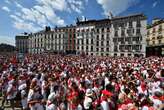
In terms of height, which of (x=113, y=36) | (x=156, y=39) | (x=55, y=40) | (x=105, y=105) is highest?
(x=55, y=40)

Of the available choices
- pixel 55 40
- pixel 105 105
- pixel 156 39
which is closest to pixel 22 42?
pixel 55 40

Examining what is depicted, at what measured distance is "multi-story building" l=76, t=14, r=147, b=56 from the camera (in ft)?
219

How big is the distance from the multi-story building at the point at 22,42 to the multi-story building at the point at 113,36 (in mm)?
48039

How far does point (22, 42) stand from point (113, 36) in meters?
71.8

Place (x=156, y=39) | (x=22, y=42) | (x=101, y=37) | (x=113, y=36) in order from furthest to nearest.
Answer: (x=22, y=42), (x=101, y=37), (x=113, y=36), (x=156, y=39)

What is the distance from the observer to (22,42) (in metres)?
134

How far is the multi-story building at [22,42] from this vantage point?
13125 centimetres

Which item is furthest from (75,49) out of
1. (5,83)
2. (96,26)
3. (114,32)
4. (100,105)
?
(100,105)

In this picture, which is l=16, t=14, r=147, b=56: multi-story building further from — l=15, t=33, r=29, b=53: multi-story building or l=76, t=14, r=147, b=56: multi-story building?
l=15, t=33, r=29, b=53: multi-story building

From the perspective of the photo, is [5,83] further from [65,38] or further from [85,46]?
[65,38]

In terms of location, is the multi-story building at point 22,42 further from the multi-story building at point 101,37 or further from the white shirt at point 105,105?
the white shirt at point 105,105

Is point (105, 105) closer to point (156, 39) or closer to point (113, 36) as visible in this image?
point (156, 39)

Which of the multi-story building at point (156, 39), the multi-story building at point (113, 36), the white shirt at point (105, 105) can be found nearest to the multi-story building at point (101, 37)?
the multi-story building at point (113, 36)

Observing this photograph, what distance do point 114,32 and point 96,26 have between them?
29.4 ft
